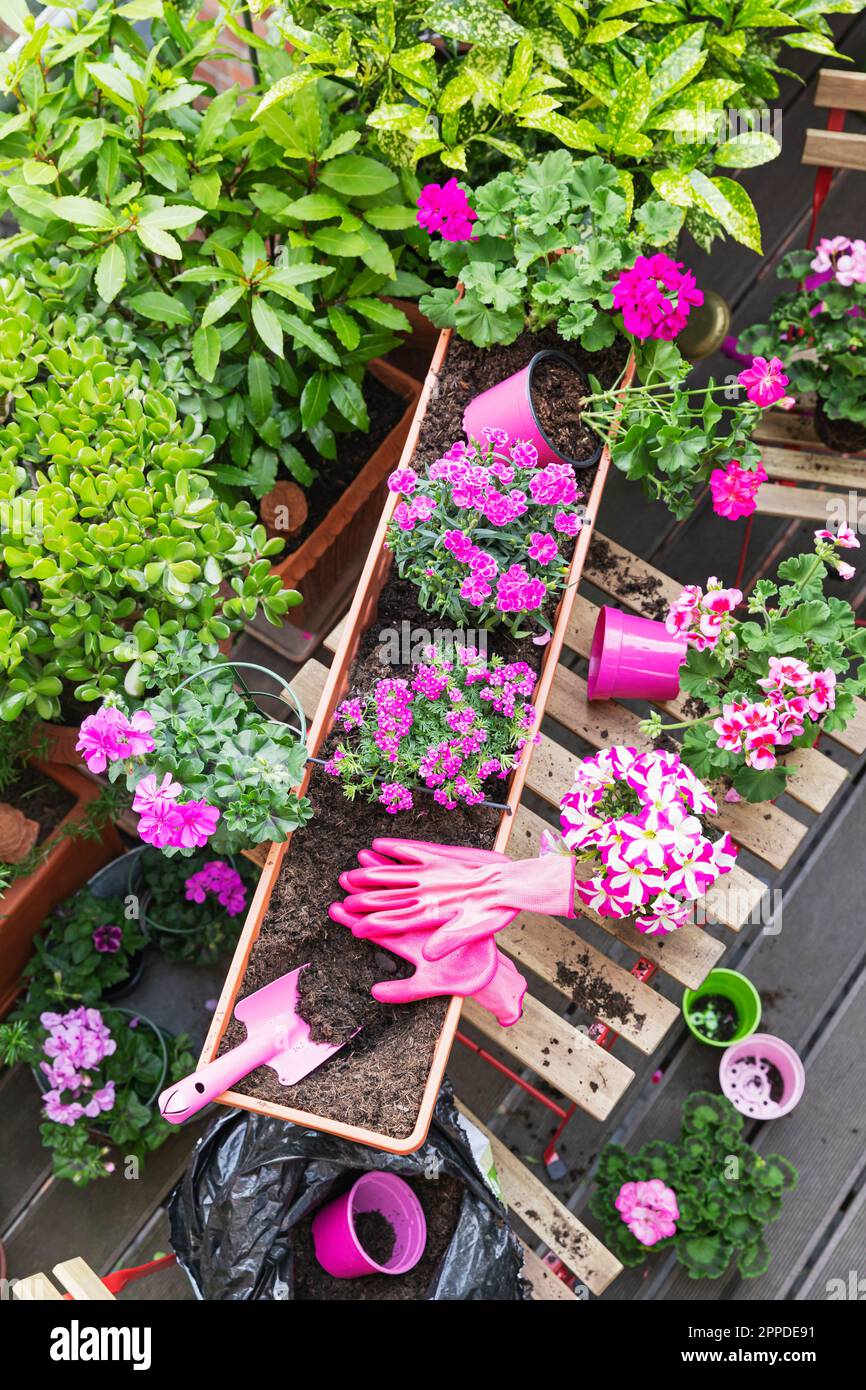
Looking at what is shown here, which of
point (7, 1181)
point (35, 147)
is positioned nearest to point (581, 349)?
point (35, 147)

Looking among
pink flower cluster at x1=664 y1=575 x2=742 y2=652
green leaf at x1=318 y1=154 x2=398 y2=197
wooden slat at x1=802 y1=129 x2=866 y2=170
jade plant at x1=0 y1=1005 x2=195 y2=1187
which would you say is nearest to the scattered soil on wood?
pink flower cluster at x1=664 y1=575 x2=742 y2=652

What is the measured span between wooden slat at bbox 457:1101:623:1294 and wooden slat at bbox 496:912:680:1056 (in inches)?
12.4

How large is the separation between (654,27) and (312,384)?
83cm

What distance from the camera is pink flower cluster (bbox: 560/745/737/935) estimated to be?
166cm

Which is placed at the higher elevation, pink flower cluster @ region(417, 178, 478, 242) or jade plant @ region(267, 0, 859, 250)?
jade plant @ region(267, 0, 859, 250)

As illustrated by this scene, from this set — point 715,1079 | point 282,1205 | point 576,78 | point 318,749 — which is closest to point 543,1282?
point 282,1205

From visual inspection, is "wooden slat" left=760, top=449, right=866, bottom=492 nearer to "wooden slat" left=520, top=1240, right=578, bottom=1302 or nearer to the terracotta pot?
the terracotta pot

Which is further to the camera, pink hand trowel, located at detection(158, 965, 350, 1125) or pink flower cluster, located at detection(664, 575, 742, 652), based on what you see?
pink flower cluster, located at detection(664, 575, 742, 652)

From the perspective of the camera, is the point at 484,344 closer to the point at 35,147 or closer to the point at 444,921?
the point at 35,147

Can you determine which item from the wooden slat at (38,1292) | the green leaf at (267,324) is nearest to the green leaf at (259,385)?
the green leaf at (267,324)

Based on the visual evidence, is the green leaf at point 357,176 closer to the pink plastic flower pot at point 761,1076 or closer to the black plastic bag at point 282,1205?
the black plastic bag at point 282,1205

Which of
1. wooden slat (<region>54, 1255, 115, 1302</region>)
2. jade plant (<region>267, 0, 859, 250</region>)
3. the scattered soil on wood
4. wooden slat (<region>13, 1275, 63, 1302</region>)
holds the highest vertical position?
jade plant (<region>267, 0, 859, 250</region>)

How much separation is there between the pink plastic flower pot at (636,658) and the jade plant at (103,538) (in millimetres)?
526

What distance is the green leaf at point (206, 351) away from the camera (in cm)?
189
